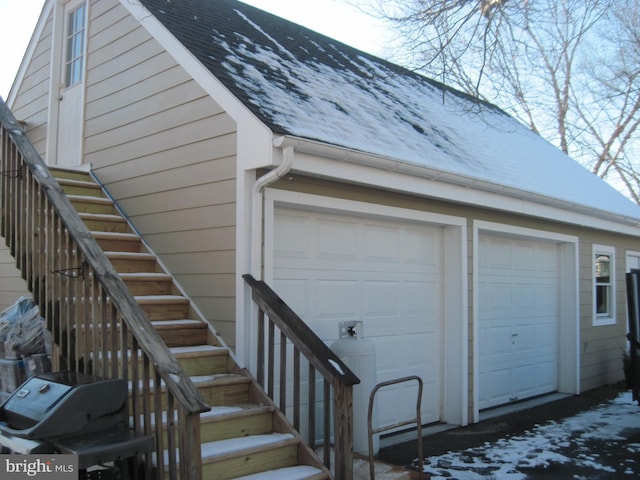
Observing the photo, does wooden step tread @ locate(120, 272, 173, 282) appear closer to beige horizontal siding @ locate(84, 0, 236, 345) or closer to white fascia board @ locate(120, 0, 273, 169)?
beige horizontal siding @ locate(84, 0, 236, 345)

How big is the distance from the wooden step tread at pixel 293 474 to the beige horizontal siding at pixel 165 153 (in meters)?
1.23

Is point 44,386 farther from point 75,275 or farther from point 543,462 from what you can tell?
point 543,462

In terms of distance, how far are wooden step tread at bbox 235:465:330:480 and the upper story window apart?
5.48 m

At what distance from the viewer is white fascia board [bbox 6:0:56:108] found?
8156 millimetres

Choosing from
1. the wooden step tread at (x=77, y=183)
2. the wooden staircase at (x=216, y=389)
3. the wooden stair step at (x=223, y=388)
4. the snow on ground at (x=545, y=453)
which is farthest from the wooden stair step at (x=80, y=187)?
the snow on ground at (x=545, y=453)

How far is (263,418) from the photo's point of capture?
4.57m

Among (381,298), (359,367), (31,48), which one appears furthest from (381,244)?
(31,48)

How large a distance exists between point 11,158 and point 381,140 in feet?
11.0

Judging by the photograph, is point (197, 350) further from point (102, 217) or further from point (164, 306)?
point (102, 217)

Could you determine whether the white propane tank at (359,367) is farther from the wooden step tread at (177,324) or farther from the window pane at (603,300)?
the window pane at (603,300)

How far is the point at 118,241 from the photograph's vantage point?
5.94 metres

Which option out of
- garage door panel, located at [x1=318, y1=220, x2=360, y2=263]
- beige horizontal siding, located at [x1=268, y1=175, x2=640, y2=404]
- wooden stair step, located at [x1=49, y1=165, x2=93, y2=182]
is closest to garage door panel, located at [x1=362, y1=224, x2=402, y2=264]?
garage door panel, located at [x1=318, y1=220, x2=360, y2=263]

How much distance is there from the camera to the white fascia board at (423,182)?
511cm

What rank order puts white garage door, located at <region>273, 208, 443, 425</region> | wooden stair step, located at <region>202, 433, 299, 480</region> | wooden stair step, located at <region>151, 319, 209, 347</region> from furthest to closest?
white garage door, located at <region>273, 208, 443, 425</region> < wooden stair step, located at <region>151, 319, 209, 347</region> < wooden stair step, located at <region>202, 433, 299, 480</region>
